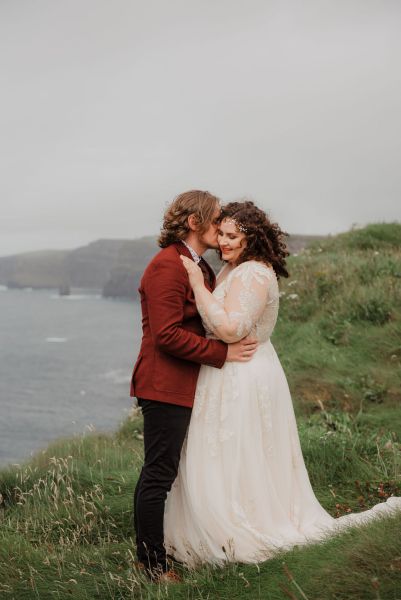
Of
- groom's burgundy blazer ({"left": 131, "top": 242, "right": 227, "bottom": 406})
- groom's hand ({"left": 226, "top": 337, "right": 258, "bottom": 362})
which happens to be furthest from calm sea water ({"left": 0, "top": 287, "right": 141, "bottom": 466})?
groom's hand ({"left": 226, "top": 337, "right": 258, "bottom": 362})

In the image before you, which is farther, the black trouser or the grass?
the black trouser

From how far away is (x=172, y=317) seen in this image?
4566 millimetres

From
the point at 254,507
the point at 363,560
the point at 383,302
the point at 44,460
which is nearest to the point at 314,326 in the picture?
the point at 383,302

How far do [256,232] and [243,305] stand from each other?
57 centimetres

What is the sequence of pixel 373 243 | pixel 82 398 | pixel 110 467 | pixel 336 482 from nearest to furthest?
1. pixel 336 482
2. pixel 110 467
3. pixel 373 243
4. pixel 82 398

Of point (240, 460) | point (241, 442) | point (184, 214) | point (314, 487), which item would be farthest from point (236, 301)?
point (314, 487)

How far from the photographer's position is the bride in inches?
185

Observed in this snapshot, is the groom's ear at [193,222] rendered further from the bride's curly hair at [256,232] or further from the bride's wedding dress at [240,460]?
the bride's wedding dress at [240,460]

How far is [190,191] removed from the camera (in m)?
4.91

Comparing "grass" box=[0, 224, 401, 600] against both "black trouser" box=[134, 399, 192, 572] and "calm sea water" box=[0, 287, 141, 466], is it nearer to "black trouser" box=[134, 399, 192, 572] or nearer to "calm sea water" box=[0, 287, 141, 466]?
"black trouser" box=[134, 399, 192, 572]

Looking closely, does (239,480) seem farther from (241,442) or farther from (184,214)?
(184,214)

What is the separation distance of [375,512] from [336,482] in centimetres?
160

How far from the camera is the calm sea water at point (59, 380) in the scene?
4794 cm

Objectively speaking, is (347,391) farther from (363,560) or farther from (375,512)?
(363,560)
